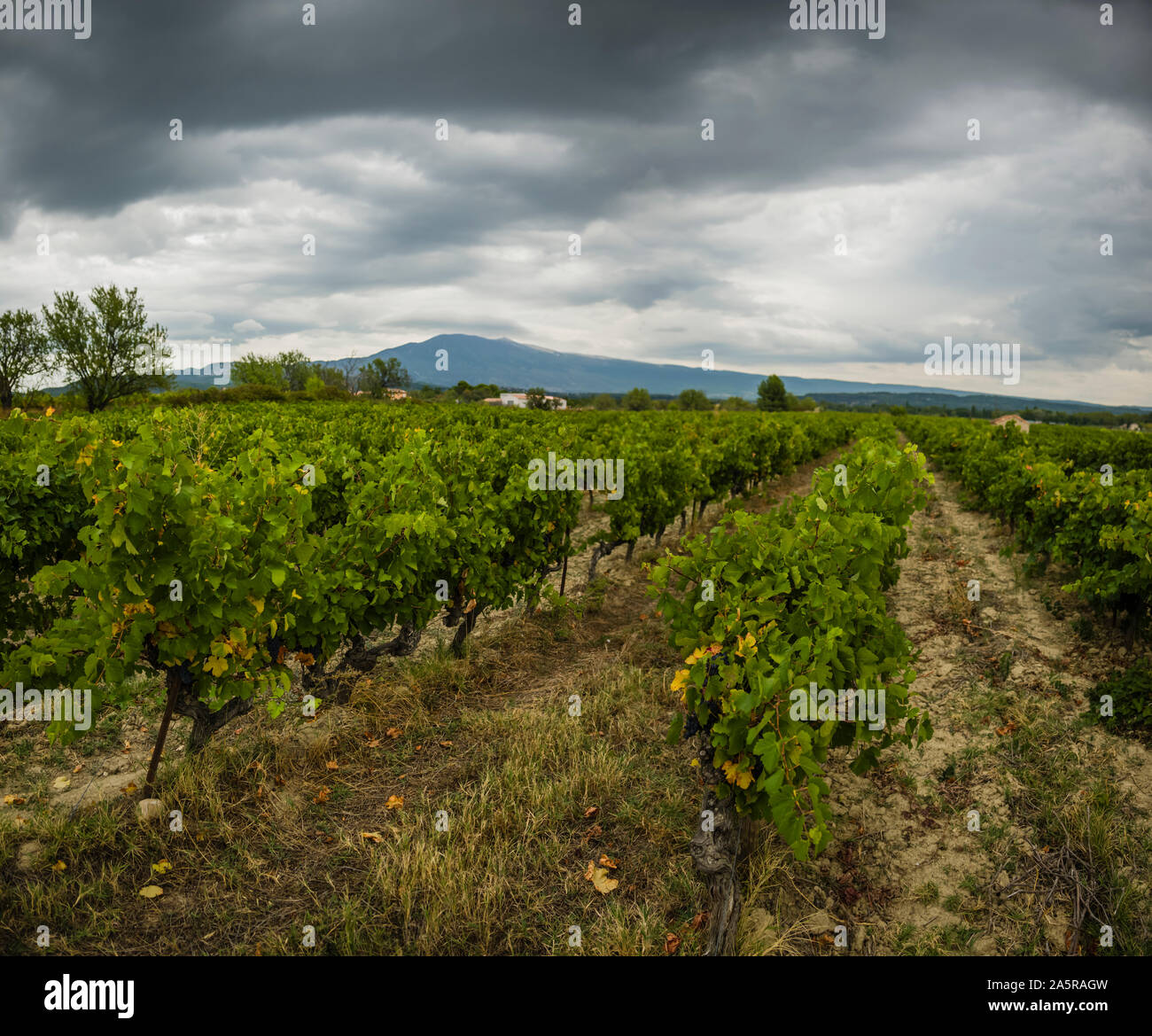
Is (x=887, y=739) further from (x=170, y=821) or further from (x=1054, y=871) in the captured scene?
(x=170, y=821)

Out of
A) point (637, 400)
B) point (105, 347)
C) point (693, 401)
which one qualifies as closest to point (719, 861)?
point (105, 347)

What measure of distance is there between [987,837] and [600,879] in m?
3.05

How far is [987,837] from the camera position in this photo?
478 centimetres

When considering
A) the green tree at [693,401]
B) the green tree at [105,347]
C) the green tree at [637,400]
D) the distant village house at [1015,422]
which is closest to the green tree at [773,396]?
the green tree at [693,401]

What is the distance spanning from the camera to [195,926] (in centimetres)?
386

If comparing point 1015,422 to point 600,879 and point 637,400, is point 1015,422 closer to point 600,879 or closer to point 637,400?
point 600,879

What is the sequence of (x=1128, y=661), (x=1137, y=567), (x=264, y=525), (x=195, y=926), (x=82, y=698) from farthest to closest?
(x=1128, y=661)
(x=1137, y=567)
(x=264, y=525)
(x=82, y=698)
(x=195, y=926)

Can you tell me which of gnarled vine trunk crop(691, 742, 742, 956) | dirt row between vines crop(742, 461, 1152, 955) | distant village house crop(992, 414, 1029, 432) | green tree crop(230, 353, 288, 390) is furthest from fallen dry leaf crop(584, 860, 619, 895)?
green tree crop(230, 353, 288, 390)

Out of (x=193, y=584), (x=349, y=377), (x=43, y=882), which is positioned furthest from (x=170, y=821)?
(x=349, y=377)

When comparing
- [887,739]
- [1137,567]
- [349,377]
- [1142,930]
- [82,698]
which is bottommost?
[1142,930]

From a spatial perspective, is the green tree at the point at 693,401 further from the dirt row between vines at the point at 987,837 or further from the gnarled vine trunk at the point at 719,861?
the gnarled vine trunk at the point at 719,861

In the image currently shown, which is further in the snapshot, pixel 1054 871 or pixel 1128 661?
pixel 1128 661
